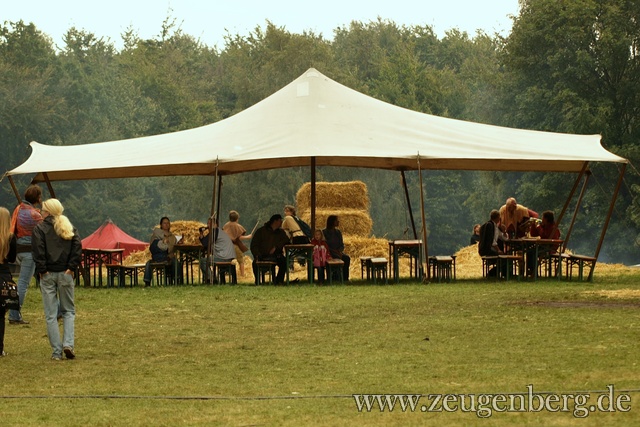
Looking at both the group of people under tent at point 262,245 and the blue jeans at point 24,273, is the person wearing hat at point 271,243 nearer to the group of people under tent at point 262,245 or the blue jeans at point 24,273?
the group of people under tent at point 262,245

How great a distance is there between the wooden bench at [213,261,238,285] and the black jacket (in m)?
10.1

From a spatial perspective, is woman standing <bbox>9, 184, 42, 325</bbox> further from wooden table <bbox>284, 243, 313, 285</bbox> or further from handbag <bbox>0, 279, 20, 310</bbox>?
wooden table <bbox>284, 243, 313, 285</bbox>

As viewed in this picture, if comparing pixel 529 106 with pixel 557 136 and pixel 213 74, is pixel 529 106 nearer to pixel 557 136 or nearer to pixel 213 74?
pixel 557 136

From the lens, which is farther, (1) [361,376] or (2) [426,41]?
(2) [426,41]

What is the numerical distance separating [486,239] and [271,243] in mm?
3441

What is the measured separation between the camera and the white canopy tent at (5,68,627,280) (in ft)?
72.3

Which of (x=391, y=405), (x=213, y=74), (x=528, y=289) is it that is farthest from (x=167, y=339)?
(x=213, y=74)

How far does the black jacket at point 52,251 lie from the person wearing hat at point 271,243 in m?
9.91

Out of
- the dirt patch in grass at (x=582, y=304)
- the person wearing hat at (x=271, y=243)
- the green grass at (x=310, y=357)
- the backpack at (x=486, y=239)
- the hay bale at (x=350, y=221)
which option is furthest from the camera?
the hay bale at (x=350, y=221)

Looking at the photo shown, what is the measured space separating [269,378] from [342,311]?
5857mm

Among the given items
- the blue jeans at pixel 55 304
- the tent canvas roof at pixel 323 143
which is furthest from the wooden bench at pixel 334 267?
the blue jeans at pixel 55 304

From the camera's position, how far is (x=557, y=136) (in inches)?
936

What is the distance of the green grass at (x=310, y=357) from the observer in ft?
30.4

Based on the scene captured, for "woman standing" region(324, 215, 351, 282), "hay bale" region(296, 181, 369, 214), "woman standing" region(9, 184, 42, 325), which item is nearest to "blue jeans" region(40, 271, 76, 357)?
"woman standing" region(9, 184, 42, 325)
